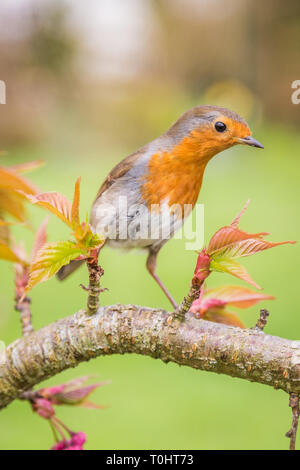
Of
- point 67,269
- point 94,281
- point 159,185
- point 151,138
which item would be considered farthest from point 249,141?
point 151,138

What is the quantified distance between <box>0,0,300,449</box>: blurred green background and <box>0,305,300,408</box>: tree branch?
11.5 inches

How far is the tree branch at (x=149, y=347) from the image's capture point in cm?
58

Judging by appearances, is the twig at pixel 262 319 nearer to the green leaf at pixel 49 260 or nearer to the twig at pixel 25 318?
the green leaf at pixel 49 260

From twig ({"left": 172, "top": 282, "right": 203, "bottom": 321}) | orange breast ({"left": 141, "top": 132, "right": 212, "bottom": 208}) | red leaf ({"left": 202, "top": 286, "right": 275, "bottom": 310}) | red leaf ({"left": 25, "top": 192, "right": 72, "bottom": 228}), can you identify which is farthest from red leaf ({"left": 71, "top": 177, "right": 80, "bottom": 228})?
orange breast ({"left": 141, "top": 132, "right": 212, "bottom": 208})

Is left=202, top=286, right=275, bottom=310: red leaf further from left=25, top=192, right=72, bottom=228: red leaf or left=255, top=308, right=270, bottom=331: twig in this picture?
left=25, top=192, right=72, bottom=228: red leaf

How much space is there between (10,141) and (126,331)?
596 cm

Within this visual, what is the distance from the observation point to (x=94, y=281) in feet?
2.04

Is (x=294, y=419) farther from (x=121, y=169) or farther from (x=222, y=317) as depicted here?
(x=121, y=169)

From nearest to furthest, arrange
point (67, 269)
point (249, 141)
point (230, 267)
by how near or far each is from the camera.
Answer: point (230, 267) → point (249, 141) → point (67, 269)

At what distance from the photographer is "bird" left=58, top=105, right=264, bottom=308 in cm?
85

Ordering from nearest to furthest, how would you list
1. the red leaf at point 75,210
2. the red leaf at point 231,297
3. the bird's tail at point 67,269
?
the red leaf at point 75,210, the red leaf at point 231,297, the bird's tail at point 67,269

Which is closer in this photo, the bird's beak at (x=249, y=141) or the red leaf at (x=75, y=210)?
the red leaf at (x=75, y=210)

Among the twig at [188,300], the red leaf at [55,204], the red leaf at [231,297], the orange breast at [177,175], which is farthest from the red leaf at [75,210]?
the orange breast at [177,175]

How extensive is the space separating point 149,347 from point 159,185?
0.33m
